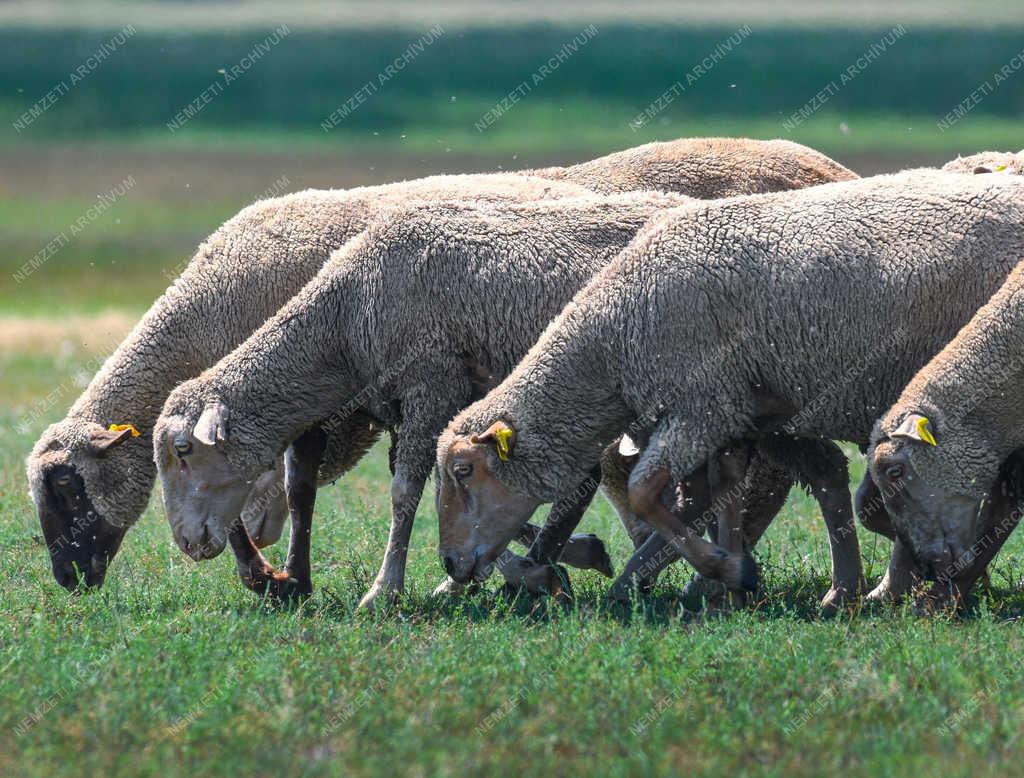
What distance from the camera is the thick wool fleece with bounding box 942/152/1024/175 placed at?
960 centimetres

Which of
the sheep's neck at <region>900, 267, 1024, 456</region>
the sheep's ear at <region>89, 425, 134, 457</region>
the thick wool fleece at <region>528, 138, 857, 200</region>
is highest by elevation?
the thick wool fleece at <region>528, 138, 857, 200</region>

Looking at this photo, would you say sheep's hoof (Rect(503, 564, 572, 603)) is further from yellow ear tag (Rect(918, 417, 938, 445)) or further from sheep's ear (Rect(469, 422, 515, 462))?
yellow ear tag (Rect(918, 417, 938, 445))

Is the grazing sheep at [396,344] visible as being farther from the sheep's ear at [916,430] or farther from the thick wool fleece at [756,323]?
the sheep's ear at [916,430]

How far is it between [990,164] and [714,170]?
1912 mm

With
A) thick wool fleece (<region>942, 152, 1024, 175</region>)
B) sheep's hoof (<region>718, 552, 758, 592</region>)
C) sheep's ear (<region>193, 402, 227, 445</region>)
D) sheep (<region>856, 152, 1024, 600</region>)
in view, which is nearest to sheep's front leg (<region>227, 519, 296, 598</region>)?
sheep's ear (<region>193, 402, 227, 445</region>)

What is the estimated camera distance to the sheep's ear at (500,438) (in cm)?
834

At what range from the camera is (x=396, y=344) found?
9.09m

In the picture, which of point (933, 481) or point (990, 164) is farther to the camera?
point (990, 164)

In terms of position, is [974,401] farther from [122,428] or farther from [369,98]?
[369,98]

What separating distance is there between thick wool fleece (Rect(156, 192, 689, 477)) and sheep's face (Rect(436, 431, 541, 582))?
0.51 m

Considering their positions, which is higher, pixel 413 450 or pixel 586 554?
pixel 413 450

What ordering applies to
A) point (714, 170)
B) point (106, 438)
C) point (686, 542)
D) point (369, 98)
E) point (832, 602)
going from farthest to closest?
point (369, 98), point (714, 170), point (106, 438), point (832, 602), point (686, 542)

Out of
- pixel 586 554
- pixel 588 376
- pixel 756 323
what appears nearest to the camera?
pixel 756 323

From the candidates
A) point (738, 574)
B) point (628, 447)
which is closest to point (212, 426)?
point (628, 447)
